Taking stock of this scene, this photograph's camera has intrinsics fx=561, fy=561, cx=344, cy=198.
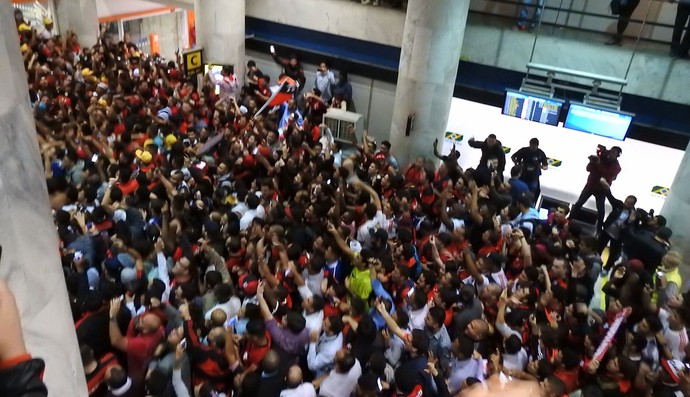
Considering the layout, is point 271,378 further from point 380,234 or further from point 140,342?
point 380,234

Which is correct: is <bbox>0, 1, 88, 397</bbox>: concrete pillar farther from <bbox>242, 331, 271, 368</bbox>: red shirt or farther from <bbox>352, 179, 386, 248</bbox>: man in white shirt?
<bbox>352, 179, 386, 248</bbox>: man in white shirt

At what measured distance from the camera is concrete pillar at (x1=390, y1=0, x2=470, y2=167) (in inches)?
328

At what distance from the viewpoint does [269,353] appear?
13.1 ft

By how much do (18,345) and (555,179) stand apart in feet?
28.6

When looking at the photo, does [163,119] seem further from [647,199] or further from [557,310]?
[647,199]

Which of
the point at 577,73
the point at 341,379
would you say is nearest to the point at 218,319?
the point at 341,379

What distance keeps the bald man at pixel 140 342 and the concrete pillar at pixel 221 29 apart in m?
7.66

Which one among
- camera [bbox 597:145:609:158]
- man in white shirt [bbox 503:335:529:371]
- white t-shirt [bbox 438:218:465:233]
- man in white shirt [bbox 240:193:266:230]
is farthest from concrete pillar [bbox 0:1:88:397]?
camera [bbox 597:145:609:158]

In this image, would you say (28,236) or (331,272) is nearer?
(28,236)

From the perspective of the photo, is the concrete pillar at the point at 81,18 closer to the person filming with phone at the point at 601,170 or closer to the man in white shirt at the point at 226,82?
the man in white shirt at the point at 226,82

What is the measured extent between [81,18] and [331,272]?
10.5 metres

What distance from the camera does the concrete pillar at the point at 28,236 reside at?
8.10 feet

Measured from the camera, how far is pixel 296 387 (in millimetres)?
3879

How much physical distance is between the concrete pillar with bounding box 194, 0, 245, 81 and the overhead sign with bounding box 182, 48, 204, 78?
0.40 meters
